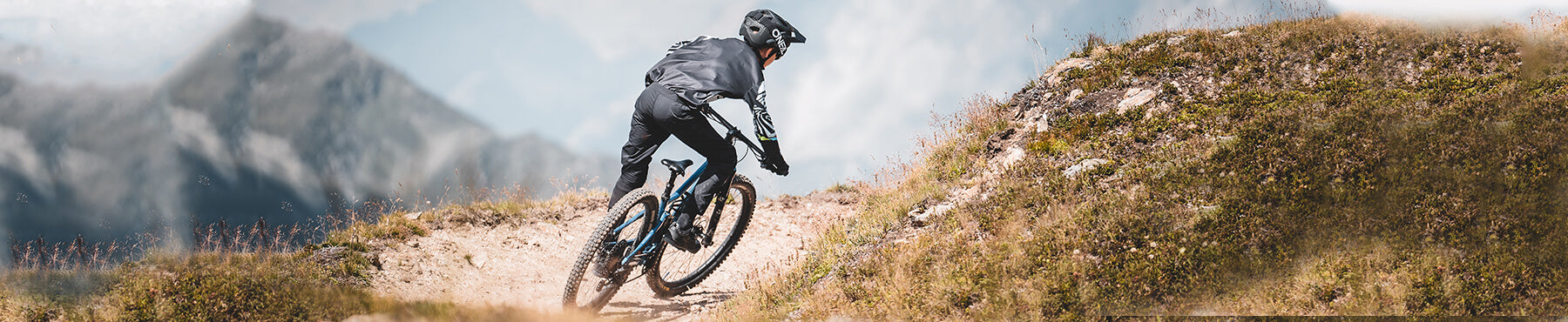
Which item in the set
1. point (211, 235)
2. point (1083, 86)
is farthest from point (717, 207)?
point (1083, 86)

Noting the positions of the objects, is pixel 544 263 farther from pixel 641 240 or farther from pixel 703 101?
pixel 703 101

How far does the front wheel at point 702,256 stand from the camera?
8.60 meters

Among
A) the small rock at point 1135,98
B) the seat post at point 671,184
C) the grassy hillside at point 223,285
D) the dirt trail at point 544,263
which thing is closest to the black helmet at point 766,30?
the seat post at point 671,184

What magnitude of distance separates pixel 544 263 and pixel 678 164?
4660mm

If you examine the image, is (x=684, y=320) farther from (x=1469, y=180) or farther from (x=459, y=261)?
(x=1469, y=180)

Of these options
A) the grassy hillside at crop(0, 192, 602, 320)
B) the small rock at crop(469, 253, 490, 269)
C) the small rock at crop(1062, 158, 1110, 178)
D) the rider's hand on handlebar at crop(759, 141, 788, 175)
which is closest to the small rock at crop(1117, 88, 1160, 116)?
the small rock at crop(1062, 158, 1110, 178)

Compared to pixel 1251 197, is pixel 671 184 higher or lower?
higher

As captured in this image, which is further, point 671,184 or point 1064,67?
point 1064,67

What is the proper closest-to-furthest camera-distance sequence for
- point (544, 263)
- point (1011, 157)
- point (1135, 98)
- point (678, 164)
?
point (678, 164), point (1011, 157), point (1135, 98), point (544, 263)

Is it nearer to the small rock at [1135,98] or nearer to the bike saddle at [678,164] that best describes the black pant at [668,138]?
the bike saddle at [678,164]

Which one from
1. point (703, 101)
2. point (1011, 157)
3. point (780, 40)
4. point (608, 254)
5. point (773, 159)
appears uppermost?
point (780, 40)

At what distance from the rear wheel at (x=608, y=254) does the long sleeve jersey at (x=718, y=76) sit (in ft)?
3.61

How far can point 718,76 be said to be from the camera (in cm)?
736

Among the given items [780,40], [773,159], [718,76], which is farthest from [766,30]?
[773,159]
